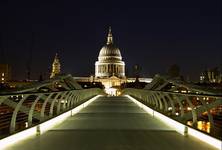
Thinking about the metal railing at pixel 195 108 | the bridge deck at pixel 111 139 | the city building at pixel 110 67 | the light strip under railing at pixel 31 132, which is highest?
the city building at pixel 110 67

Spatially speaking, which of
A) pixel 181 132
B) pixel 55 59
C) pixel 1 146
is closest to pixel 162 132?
pixel 181 132

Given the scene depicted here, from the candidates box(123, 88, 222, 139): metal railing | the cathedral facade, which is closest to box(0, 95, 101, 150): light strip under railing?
box(123, 88, 222, 139): metal railing

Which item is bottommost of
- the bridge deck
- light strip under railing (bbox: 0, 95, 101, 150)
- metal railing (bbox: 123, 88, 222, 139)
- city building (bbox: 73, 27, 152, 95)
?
the bridge deck

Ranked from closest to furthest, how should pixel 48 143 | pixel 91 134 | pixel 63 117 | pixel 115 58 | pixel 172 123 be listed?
pixel 48 143 < pixel 91 134 < pixel 172 123 < pixel 63 117 < pixel 115 58

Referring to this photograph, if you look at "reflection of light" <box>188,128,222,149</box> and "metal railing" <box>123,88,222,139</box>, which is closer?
"reflection of light" <box>188,128,222,149</box>

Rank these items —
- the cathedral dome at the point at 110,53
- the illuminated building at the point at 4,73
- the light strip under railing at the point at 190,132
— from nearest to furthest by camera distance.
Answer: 1. the light strip under railing at the point at 190,132
2. the cathedral dome at the point at 110,53
3. the illuminated building at the point at 4,73

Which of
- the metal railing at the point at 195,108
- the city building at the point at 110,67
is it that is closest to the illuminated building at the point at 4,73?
the city building at the point at 110,67

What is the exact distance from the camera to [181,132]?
10070 mm

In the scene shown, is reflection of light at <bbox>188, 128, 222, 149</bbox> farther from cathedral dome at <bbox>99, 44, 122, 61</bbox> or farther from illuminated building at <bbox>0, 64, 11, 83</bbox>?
illuminated building at <bbox>0, 64, 11, 83</bbox>

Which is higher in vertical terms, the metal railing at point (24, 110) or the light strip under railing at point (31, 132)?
the metal railing at point (24, 110)

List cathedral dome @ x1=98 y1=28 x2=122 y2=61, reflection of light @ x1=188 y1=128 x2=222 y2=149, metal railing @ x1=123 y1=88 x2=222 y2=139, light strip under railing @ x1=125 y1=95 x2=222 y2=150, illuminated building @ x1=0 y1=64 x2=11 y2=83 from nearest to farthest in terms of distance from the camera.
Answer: reflection of light @ x1=188 y1=128 x2=222 y2=149 < light strip under railing @ x1=125 y1=95 x2=222 y2=150 < metal railing @ x1=123 y1=88 x2=222 y2=139 < cathedral dome @ x1=98 y1=28 x2=122 y2=61 < illuminated building @ x1=0 y1=64 x2=11 y2=83

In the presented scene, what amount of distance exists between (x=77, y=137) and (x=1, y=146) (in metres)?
1.95

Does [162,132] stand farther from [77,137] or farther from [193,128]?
[77,137]

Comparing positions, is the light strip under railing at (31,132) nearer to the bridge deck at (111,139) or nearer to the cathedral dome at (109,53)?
the bridge deck at (111,139)
